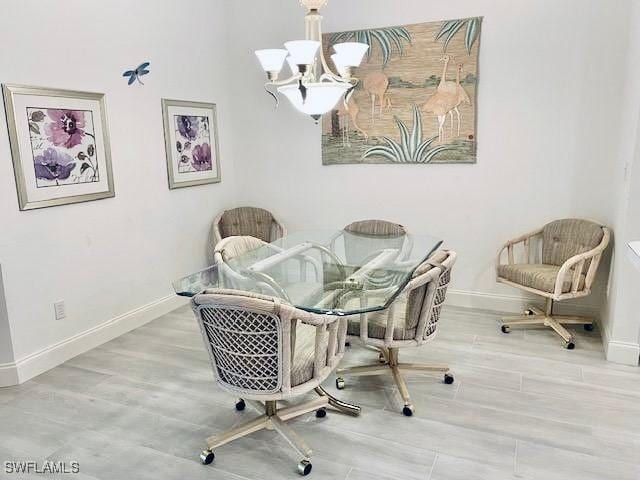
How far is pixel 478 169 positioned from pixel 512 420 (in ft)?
7.02

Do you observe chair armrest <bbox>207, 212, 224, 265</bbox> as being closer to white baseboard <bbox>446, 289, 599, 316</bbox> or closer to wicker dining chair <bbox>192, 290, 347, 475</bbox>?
white baseboard <bbox>446, 289, 599, 316</bbox>

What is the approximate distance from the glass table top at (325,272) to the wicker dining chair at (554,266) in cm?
78

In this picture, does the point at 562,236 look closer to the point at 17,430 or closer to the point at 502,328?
the point at 502,328

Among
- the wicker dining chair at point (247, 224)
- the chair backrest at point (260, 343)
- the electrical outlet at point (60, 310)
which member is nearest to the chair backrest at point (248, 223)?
the wicker dining chair at point (247, 224)

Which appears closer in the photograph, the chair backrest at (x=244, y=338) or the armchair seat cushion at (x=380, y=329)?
the chair backrest at (x=244, y=338)

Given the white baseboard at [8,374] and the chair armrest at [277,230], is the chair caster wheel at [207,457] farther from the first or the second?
the chair armrest at [277,230]

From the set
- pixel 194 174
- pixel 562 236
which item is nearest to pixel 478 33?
pixel 562 236

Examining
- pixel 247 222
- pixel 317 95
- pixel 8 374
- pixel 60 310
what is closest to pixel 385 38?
pixel 317 95

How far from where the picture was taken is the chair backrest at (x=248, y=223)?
4.66 metres

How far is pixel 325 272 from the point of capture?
2941mm

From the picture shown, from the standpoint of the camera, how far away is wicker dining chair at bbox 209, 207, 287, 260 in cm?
466

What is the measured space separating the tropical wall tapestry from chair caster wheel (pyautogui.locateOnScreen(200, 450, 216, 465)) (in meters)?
2.73

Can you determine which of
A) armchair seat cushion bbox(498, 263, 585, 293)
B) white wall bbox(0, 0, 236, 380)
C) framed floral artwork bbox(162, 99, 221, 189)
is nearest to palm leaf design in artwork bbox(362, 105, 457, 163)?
armchair seat cushion bbox(498, 263, 585, 293)

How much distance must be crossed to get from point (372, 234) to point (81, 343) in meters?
2.30
